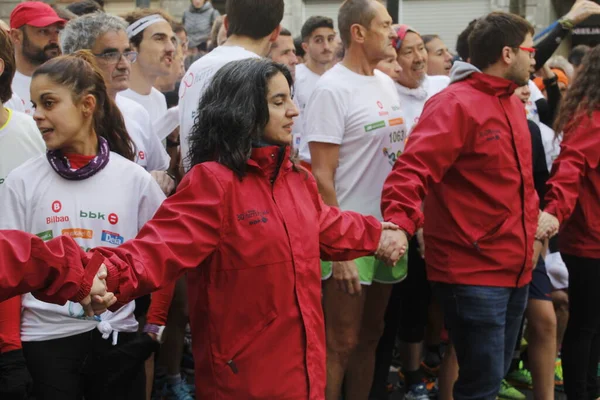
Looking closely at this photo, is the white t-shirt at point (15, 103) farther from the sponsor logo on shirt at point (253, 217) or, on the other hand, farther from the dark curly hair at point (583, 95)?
the dark curly hair at point (583, 95)

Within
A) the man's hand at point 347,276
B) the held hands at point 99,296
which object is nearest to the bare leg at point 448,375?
the man's hand at point 347,276

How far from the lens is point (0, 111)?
3.91 meters

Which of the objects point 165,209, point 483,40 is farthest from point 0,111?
point 483,40

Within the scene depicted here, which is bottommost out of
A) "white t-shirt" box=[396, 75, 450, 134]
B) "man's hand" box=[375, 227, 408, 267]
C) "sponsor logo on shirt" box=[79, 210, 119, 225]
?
"white t-shirt" box=[396, 75, 450, 134]

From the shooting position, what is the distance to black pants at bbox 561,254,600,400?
5.39 m

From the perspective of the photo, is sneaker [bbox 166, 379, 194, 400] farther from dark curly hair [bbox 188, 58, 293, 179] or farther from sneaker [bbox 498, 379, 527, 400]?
dark curly hair [bbox 188, 58, 293, 179]

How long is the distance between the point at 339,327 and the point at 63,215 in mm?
2013

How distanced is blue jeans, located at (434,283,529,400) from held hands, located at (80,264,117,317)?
222 cm

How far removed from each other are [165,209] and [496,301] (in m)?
2.00

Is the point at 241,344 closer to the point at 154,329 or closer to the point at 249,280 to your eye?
the point at 249,280

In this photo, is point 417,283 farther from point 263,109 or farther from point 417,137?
point 263,109

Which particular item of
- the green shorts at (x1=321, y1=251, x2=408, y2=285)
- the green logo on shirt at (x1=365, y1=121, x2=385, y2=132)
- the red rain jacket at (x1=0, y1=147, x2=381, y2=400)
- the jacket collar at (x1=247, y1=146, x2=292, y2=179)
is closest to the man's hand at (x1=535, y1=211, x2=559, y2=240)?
the green shorts at (x1=321, y1=251, x2=408, y2=285)

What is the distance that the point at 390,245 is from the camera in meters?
3.94

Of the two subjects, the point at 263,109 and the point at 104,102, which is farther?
the point at 104,102
